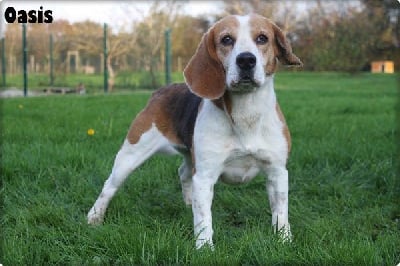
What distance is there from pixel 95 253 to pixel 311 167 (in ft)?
8.38

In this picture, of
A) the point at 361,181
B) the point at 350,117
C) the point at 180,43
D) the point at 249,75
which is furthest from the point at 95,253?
the point at 180,43

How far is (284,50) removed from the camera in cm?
343

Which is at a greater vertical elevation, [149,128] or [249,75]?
[249,75]

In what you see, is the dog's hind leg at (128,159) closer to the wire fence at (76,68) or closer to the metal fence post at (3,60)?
the wire fence at (76,68)

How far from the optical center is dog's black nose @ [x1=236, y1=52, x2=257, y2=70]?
9.84 ft

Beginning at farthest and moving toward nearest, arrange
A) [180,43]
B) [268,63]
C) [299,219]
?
1. [180,43]
2. [299,219]
3. [268,63]

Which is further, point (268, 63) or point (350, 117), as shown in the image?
point (350, 117)

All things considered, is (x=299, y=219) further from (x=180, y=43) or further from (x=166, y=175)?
(x=180, y=43)

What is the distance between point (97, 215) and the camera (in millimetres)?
3902

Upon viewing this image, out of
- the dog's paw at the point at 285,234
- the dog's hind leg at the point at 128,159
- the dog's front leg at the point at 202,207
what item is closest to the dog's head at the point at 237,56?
the dog's front leg at the point at 202,207

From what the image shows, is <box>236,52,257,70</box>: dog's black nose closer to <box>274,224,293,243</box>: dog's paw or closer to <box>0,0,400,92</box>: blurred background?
<box>274,224,293,243</box>: dog's paw

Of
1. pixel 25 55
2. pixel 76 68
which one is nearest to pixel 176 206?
pixel 25 55

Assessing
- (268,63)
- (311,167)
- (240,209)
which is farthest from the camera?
(311,167)

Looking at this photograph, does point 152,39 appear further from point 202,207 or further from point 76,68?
point 202,207
